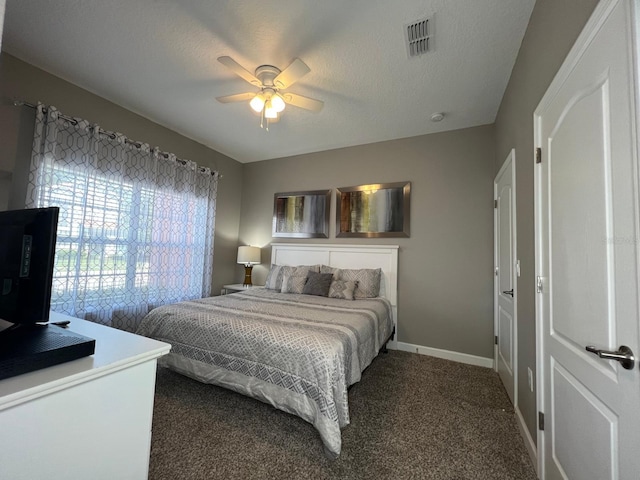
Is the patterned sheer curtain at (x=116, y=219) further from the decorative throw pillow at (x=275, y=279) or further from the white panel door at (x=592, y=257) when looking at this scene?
the white panel door at (x=592, y=257)

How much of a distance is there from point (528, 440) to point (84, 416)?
230 centimetres

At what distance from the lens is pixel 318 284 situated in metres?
3.36

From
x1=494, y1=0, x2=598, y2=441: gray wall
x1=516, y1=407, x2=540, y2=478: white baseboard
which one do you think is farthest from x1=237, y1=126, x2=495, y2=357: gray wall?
x1=516, y1=407, x2=540, y2=478: white baseboard

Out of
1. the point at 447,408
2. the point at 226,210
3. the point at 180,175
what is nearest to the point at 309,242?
the point at 226,210

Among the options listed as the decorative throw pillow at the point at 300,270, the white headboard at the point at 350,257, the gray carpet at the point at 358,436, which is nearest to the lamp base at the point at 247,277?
the white headboard at the point at 350,257

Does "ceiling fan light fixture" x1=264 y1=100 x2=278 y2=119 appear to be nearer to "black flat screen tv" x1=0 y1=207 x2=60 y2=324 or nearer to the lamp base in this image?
"black flat screen tv" x1=0 y1=207 x2=60 y2=324

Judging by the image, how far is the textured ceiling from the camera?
1.76m

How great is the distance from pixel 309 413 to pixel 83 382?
51.0 inches

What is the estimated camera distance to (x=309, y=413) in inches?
64.8

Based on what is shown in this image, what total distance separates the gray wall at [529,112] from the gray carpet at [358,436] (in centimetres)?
34

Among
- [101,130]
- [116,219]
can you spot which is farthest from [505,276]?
[101,130]

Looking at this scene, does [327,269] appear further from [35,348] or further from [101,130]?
[35,348]

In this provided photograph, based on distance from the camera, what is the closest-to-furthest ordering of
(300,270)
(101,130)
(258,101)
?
(258,101) → (101,130) → (300,270)

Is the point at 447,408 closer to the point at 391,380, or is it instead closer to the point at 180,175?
the point at 391,380
